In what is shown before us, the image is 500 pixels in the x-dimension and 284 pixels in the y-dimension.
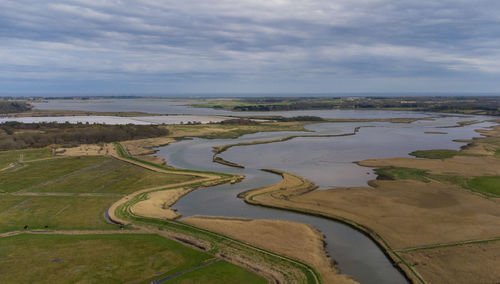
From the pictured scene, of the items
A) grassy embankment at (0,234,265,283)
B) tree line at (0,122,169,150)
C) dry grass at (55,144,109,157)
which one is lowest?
grassy embankment at (0,234,265,283)

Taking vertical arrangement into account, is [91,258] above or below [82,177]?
below

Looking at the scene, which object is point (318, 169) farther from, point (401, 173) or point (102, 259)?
point (102, 259)

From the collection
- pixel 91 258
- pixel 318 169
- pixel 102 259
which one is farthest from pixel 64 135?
pixel 102 259

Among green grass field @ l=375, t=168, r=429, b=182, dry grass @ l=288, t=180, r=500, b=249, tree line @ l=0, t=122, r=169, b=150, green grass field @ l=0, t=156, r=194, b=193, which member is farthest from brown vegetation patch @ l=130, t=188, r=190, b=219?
tree line @ l=0, t=122, r=169, b=150

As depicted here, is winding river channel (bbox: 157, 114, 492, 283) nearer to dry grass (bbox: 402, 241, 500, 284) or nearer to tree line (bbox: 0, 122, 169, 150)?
dry grass (bbox: 402, 241, 500, 284)

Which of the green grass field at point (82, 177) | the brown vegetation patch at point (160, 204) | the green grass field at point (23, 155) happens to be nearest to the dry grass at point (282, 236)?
the brown vegetation patch at point (160, 204)

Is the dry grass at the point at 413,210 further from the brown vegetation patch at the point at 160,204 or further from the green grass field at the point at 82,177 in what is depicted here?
the green grass field at the point at 82,177

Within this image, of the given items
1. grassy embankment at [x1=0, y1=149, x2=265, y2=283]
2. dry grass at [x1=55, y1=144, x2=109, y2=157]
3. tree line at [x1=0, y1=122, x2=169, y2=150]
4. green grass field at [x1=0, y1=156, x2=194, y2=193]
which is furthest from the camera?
tree line at [x1=0, y1=122, x2=169, y2=150]

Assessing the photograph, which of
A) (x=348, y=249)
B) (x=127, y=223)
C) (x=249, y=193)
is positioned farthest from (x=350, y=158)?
(x=127, y=223)
